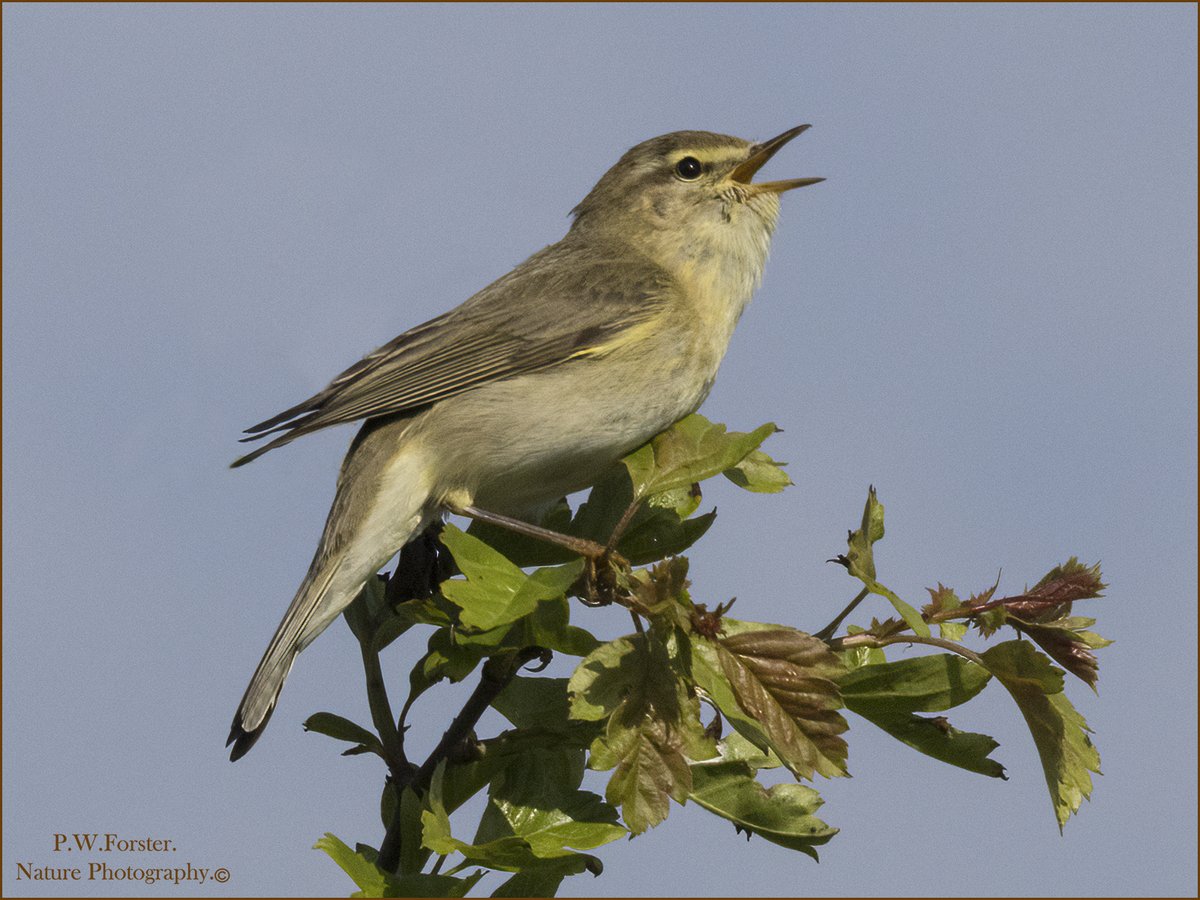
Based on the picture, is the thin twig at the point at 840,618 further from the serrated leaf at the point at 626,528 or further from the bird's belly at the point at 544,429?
the bird's belly at the point at 544,429

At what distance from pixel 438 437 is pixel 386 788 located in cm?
184

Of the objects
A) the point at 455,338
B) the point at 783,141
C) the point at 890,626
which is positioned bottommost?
the point at 890,626

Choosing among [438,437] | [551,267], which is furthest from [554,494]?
[551,267]

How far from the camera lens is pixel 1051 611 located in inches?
133

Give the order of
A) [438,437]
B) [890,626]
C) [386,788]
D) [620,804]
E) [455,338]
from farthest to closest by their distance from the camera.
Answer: [455,338] → [438,437] → [386,788] → [890,626] → [620,804]

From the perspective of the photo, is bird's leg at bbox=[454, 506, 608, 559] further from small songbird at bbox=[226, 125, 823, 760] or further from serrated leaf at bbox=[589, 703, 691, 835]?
serrated leaf at bbox=[589, 703, 691, 835]

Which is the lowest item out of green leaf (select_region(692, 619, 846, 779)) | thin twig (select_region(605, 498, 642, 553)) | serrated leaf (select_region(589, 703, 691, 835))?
serrated leaf (select_region(589, 703, 691, 835))

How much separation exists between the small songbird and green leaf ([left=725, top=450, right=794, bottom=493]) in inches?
44.9

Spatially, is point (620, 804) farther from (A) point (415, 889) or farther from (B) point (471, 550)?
(B) point (471, 550)

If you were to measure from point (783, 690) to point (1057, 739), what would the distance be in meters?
0.87

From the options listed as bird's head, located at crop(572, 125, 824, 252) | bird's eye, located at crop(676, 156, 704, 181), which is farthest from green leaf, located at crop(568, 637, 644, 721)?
bird's eye, located at crop(676, 156, 704, 181)

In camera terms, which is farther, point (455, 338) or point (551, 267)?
point (551, 267)

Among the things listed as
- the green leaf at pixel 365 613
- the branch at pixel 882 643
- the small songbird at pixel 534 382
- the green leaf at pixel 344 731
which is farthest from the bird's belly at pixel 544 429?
the branch at pixel 882 643

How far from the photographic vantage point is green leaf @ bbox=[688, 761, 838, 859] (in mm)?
3311
